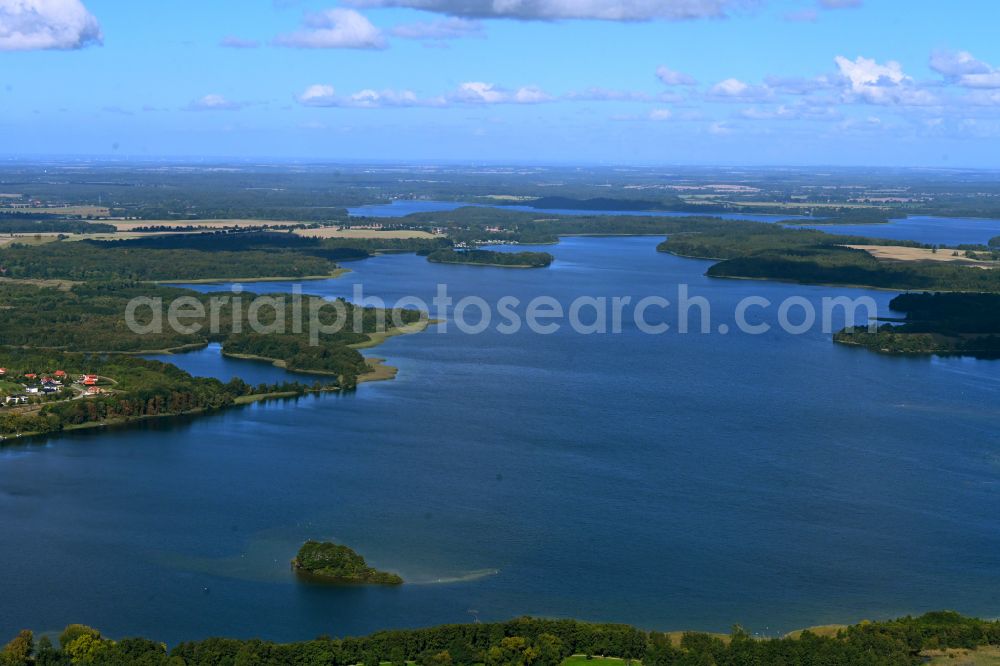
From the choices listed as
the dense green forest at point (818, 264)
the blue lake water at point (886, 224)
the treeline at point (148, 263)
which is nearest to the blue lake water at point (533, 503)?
the treeline at point (148, 263)

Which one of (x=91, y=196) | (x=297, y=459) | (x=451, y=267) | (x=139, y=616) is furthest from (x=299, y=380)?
(x=91, y=196)

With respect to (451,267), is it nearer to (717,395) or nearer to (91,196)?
(717,395)

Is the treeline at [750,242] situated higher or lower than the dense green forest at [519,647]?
higher

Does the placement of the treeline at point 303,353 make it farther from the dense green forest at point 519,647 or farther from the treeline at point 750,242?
the treeline at point 750,242

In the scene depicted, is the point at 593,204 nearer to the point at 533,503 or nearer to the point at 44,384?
the point at 44,384

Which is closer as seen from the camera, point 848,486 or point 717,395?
point 848,486

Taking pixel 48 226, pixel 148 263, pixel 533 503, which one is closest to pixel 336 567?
pixel 533 503
